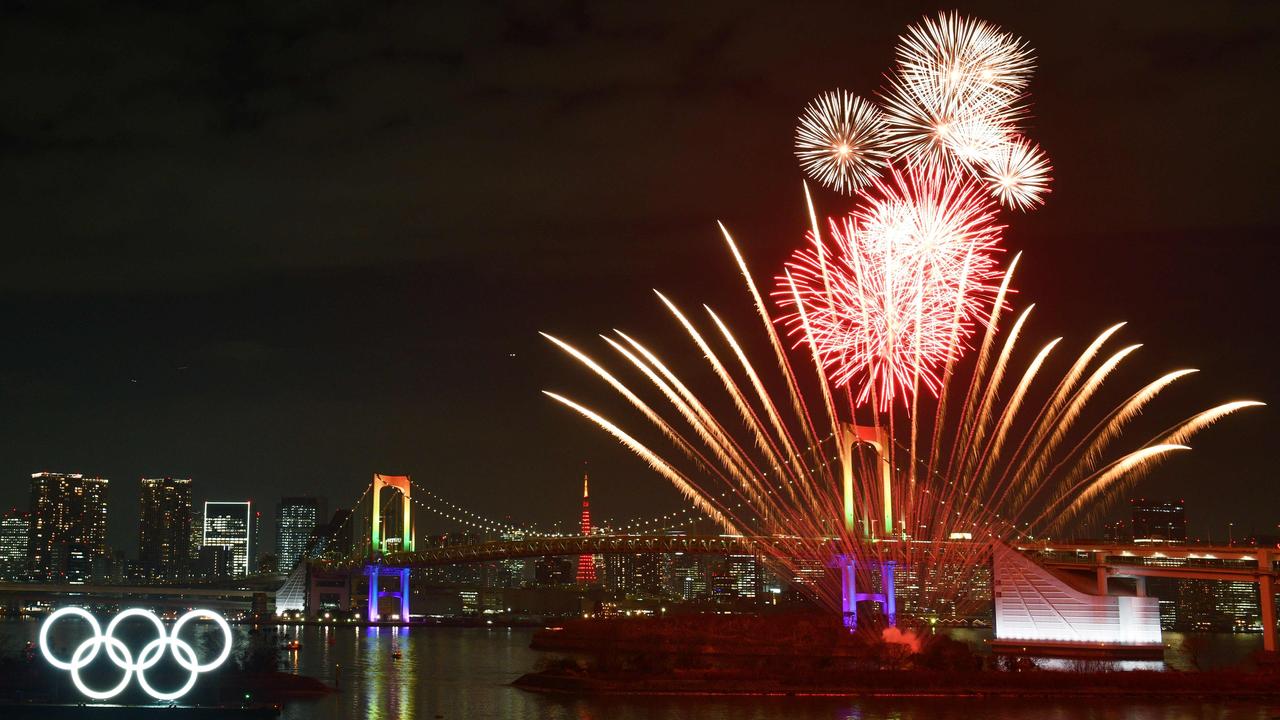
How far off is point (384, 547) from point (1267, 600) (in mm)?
59224

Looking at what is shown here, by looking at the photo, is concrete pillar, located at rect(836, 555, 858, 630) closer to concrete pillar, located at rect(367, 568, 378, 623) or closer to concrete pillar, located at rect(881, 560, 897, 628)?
concrete pillar, located at rect(881, 560, 897, 628)

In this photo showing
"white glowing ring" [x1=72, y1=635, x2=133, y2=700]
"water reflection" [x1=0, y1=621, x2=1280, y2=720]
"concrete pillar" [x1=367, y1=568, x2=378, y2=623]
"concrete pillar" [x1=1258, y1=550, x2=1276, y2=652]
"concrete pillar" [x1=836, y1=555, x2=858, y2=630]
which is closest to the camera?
"white glowing ring" [x1=72, y1=635, x2=133, y2=700]

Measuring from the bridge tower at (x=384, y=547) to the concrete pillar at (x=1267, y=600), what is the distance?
180 ft

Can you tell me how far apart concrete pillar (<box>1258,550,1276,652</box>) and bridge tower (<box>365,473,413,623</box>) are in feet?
180

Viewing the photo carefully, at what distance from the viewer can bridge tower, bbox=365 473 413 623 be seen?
86.4 metres

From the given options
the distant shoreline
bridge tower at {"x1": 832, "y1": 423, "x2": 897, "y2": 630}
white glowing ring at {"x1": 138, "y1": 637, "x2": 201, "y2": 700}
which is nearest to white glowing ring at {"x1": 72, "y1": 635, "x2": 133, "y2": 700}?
white glowing ring at {"x1": 138, "y1": 637, "x2": 201, "y2": 700}

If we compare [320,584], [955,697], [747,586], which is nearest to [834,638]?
[955,697]

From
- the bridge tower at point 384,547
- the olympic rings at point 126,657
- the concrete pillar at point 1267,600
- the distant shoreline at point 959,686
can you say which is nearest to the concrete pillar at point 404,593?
the bridge tower at point 384,547

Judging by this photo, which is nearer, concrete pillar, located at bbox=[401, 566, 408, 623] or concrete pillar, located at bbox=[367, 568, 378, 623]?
concrete pillar, located at bbox=[367, 568, 378, 623]

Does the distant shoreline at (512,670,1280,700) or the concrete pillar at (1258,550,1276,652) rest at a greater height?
the concrete pillar at (1258,550,1276,652)

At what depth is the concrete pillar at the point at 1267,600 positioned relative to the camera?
46.1 m

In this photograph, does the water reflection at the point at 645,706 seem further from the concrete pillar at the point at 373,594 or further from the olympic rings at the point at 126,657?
the concrete pillar at the point at 373,594

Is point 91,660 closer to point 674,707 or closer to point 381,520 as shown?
point 674,707

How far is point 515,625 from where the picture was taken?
97.8 meters
